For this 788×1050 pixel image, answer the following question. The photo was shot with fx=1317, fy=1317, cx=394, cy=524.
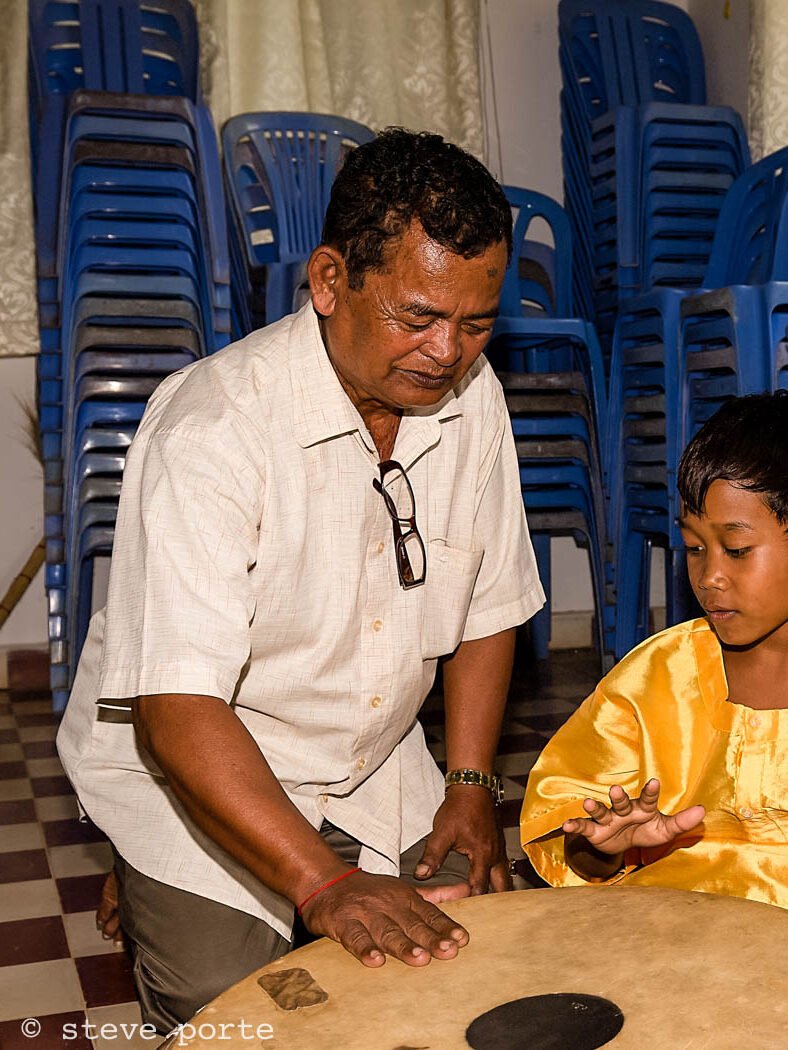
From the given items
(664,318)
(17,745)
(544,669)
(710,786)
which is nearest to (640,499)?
(664,318)

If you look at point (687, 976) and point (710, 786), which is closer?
point (687, 976)

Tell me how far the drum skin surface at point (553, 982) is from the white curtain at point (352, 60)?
3760 mm

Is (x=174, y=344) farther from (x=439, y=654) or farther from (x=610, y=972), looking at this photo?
(x=610, y=972)

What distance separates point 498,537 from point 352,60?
3167mm

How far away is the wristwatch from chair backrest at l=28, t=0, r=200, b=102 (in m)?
3.14

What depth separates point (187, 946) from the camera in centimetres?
173

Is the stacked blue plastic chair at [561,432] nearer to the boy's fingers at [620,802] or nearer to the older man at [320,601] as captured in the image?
the older man at [320,601]

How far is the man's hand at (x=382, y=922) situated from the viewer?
1151 millimetres

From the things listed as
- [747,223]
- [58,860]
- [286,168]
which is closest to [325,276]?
[58,860]

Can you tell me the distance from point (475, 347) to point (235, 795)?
617mm

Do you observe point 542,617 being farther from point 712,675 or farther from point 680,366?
point 712,675

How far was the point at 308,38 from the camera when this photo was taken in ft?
15.1

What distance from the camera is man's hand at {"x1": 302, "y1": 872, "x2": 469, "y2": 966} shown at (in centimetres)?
115

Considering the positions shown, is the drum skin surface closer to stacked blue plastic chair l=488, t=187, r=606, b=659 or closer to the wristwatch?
the wristwatch
